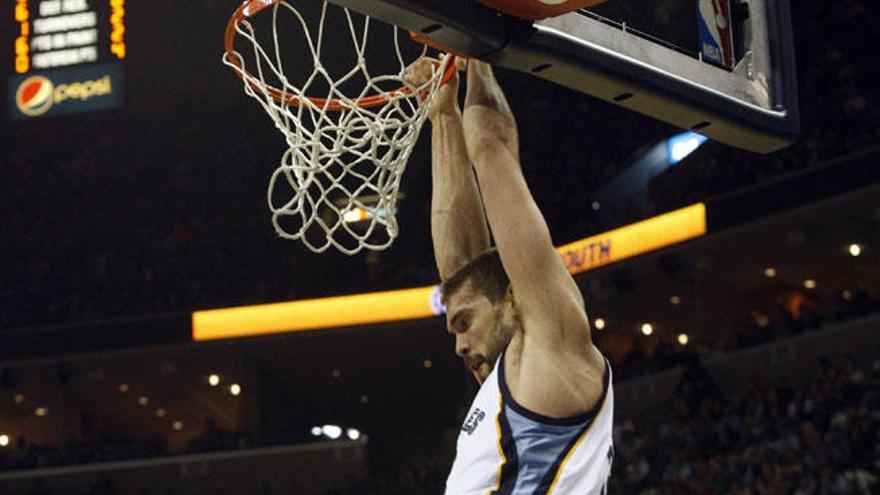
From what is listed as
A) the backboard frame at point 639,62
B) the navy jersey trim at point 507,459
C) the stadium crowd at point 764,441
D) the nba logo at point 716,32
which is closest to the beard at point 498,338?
the navy jersey trim at point 507,459

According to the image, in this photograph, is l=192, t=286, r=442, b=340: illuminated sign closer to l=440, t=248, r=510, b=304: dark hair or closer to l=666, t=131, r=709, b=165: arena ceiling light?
l=666, t=131, r=709, b=165: arena ceiling light

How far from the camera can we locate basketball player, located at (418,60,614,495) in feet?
8.70

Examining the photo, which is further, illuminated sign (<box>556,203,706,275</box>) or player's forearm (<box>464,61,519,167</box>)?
illuminated sign (<box>556,203,706,275</box>)

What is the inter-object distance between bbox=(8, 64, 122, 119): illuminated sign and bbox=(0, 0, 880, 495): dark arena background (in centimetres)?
3

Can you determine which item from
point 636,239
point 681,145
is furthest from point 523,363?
point 681,145

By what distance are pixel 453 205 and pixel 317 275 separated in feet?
50.3

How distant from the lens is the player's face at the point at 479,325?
2.80m

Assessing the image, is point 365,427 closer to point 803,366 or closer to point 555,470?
point 803,366

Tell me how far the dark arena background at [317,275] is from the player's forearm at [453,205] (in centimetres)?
941

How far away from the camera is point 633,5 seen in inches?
141

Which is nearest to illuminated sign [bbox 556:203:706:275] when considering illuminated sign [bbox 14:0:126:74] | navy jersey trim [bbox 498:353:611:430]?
illuminated sign [bbox 14:0:126:74]

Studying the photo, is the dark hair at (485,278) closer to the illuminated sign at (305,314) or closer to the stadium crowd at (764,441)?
→ the stadium crowd at (764,441)

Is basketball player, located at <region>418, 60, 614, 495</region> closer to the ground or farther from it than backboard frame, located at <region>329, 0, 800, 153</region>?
closer to the ground

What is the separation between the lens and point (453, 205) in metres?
3.35
